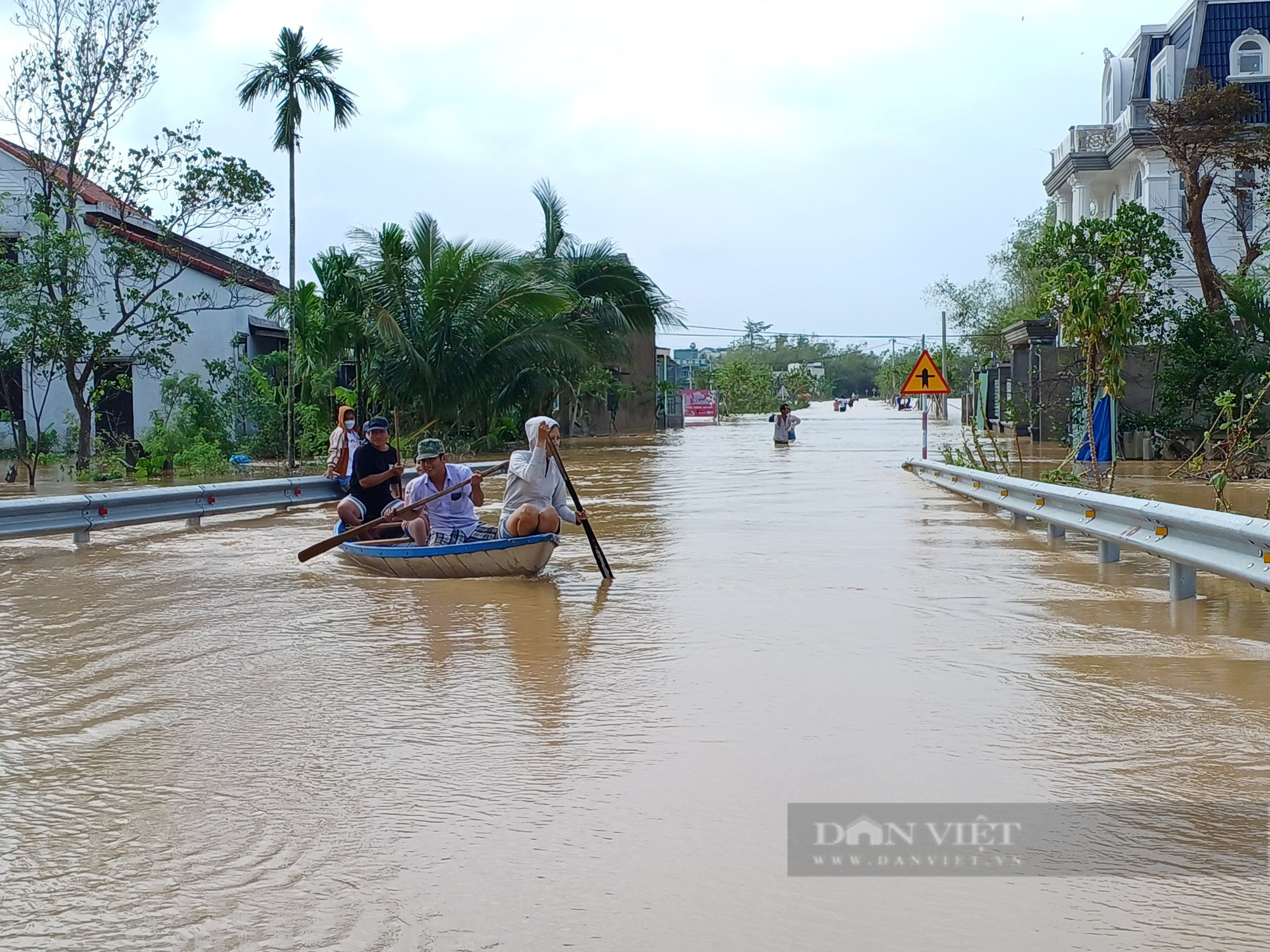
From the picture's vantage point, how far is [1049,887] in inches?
174

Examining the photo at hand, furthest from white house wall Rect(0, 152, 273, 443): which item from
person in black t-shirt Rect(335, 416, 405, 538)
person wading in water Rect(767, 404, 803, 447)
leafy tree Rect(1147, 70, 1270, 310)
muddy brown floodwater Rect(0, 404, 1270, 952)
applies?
muddy brown floodwater Rect(0, 404, 1270, 952)

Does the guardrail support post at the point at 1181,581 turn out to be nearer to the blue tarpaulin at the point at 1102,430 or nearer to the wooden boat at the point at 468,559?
the wooden boat at the point at 468,559

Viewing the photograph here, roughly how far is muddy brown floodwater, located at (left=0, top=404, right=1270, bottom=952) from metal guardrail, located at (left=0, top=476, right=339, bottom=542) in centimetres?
109

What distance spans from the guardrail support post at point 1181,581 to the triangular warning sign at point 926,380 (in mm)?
14425

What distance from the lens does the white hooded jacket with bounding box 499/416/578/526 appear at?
39.2 ft

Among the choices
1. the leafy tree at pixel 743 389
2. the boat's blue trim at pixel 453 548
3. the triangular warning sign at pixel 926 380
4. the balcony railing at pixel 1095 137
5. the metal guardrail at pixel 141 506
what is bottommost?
the boat's blue trim at pixel 453 548

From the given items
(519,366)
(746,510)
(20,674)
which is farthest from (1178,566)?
(519,366)

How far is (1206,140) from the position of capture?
29812 millimetres

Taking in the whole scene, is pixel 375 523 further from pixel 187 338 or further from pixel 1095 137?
pixel 1095 137

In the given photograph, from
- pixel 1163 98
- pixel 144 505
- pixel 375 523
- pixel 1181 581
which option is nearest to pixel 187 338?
pixel 144 505

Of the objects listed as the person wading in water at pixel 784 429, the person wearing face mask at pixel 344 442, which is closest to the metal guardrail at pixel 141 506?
the person wearing face mask at pixel 344 442

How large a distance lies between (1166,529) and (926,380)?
15.1m

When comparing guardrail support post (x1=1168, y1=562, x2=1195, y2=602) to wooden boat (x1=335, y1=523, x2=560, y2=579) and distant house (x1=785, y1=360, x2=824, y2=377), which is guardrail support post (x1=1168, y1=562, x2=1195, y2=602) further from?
distant house (x1=785, y1=360, x2=824, y2=377)

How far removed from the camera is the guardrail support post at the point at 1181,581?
10.1m
